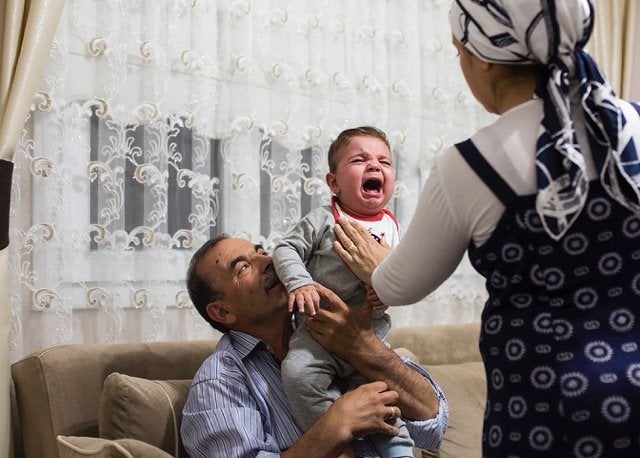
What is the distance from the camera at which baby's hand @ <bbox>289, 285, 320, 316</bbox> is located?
2.06m

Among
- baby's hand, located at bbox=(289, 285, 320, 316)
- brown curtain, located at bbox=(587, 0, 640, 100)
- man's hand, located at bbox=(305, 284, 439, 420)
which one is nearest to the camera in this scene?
baby's hand, located at bbox=(289, 285, 320, 316)

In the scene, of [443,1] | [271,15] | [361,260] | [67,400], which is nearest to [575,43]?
[361,260]

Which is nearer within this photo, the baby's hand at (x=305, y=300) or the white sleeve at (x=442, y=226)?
the white sleeve at (x=442, y=226)

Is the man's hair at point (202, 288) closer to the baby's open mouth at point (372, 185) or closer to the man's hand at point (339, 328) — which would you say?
the man's hand at point (339, 328)

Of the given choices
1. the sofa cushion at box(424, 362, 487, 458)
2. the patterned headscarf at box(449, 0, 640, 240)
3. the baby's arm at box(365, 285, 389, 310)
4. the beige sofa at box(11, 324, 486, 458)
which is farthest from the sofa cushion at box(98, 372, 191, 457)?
the patterned headscarf at box(449, 0, 640, 240)

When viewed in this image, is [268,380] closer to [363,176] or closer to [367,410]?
[367,410]

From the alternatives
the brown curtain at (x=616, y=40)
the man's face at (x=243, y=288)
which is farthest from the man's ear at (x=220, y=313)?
the brown curtain at (x=616, y=40)

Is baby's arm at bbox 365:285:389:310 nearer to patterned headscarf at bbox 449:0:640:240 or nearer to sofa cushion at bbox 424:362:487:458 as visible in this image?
sofa cushion at bbox 424:362:487:458

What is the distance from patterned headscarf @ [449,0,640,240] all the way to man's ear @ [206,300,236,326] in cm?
114

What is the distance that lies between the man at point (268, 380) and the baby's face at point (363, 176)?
26 cm

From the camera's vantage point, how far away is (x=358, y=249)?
211 cm

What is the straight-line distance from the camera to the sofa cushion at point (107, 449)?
1930mm

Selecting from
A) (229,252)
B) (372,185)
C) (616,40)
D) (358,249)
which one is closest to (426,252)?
(358,249)

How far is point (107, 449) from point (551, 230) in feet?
3.70
